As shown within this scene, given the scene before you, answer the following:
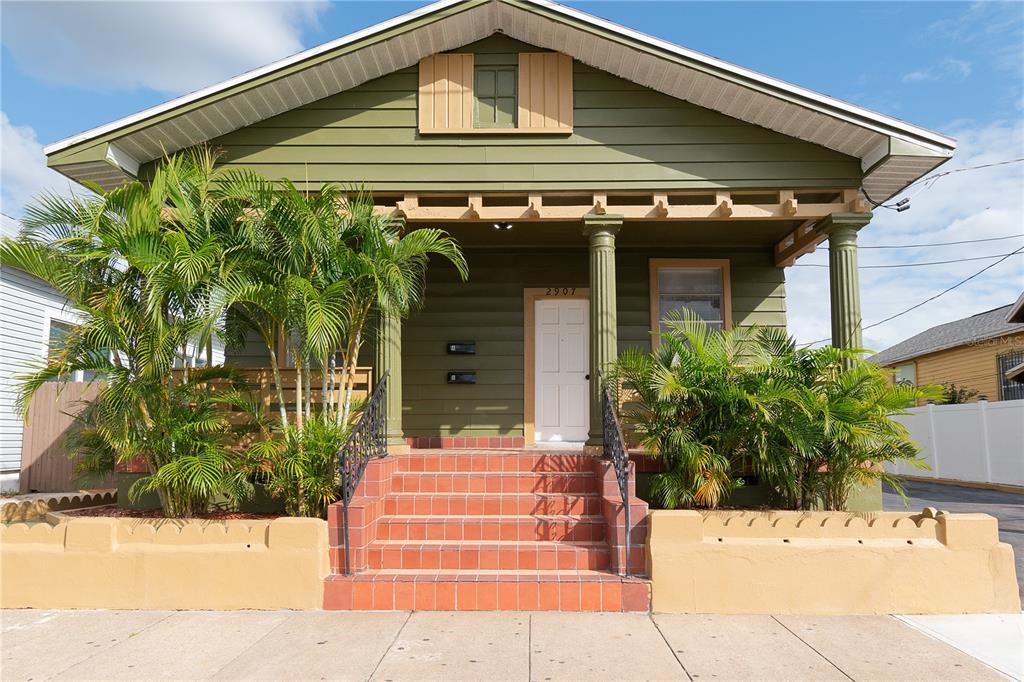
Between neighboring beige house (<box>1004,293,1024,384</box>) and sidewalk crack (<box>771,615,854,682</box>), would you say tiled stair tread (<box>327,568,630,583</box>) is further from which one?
neighboring beige house (<box>1004,293,1024,384</box>)

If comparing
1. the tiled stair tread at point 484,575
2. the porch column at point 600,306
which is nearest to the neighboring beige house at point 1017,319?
the porch column at point 600,306

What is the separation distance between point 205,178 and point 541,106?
3593 mm

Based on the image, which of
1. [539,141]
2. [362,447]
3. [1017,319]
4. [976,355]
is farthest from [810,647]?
[976,355]

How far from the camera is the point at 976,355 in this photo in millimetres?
20156

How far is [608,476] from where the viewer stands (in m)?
5.95

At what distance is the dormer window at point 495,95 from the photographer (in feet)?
25.1

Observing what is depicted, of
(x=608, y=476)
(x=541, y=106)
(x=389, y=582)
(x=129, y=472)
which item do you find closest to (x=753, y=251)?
(x=541, y=106)

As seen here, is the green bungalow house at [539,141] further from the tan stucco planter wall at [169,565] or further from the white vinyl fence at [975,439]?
the white vinyl fence at [975,439]

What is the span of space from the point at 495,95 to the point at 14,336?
29.8 feet

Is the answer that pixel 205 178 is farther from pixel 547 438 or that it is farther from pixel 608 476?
pixel 547 438

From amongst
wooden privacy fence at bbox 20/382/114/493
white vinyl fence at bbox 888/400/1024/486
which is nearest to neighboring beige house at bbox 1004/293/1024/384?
white vinyl fence at bbox 888/400/1024/486

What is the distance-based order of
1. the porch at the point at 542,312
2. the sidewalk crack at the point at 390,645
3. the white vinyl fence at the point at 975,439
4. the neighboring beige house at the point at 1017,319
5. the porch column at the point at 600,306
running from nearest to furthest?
the sidewalk crack at the point at 390,645, the porch column at the point at 600,306, the porch at the point at 542,312, the white vinyl fence at the point at 975,439, the neighboring beige house at the point at 1017,319

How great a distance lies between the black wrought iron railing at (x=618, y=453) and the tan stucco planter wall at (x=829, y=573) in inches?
8.4

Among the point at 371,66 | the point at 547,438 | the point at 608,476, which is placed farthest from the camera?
the point at 547,438
